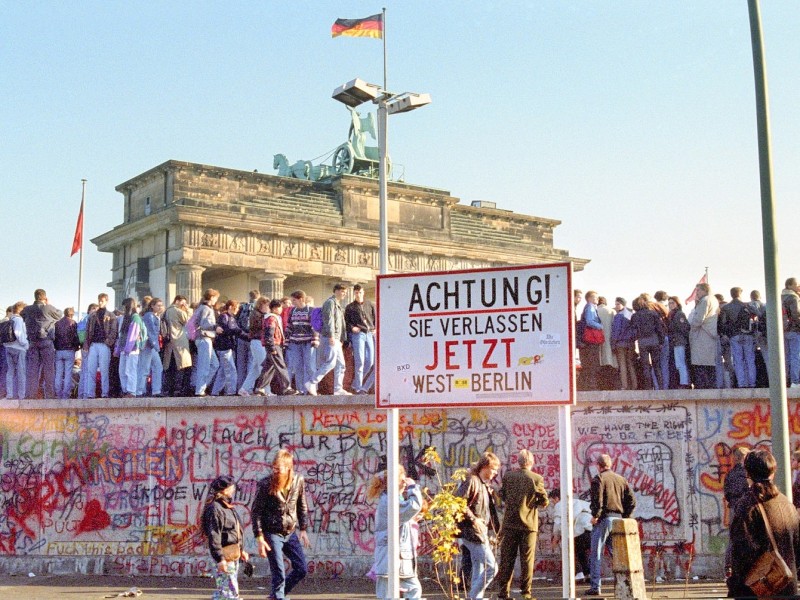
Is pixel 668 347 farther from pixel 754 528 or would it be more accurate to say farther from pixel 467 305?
pixel 754 528

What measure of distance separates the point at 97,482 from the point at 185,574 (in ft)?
6.25

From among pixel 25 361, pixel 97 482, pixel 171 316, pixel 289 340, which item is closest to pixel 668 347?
pixel 289 340

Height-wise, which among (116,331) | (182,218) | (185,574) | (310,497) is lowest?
(185,574)

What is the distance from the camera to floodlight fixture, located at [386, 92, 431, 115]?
17406 mm

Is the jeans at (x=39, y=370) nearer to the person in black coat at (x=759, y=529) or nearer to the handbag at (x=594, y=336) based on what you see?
the handbag at (x=594, y=336)

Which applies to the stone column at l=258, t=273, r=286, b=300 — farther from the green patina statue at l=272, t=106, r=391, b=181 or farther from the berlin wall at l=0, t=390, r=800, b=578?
the berlin wall at l=0, t=390, r=800, b=578

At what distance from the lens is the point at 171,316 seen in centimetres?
1662

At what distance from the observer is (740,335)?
1559 cm

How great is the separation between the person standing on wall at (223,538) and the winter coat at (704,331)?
7.77m

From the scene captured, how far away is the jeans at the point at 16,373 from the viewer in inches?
675

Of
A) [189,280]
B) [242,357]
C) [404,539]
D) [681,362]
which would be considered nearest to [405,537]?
[404,539]

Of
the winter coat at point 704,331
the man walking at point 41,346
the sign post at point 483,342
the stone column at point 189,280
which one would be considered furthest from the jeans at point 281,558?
the stone column at point 189,280

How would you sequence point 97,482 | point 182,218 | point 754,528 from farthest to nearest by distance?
point 182,218 → point 97,482 → point 754,528

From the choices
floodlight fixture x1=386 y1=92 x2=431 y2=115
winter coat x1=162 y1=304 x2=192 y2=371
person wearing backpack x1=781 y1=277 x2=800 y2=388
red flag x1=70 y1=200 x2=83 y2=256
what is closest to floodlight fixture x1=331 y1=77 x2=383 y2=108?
floodlight fixture x1=386 y1=92 x2=431 y2=115
